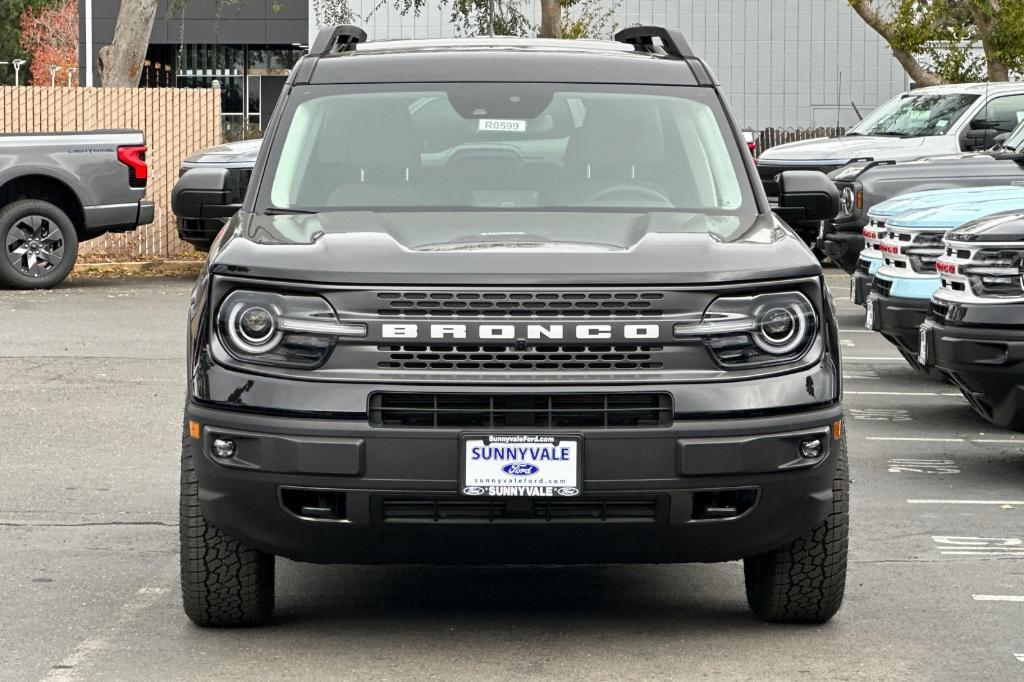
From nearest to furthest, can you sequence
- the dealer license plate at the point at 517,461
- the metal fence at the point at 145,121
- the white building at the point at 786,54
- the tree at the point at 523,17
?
the dealer license plate at the point at 517,461
the metal fence at the point at 145,121
the tree at the point at 523,17
the white building at the point at 786,54

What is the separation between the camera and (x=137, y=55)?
23.4 m

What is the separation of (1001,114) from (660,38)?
1340cm

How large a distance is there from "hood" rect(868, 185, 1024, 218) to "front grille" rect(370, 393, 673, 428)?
5.57m

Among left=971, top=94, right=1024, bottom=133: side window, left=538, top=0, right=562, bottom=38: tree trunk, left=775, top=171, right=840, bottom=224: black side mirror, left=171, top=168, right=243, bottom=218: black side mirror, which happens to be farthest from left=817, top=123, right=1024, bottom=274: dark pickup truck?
left=538, top=0, right=562, bottom=38: tree trunk

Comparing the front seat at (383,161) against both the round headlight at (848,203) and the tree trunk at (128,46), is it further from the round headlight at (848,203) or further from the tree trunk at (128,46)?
the tree trunk at (128,46)

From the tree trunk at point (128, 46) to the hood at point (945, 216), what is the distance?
47.3 ft

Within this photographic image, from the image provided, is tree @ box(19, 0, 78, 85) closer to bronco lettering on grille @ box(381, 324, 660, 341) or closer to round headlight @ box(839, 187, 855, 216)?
round headlight @ box(839, 187, 855, 216)

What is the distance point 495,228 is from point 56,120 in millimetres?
16256

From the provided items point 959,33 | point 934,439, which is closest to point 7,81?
point 959,33

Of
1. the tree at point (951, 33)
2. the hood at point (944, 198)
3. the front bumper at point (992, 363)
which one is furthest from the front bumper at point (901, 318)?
the tree at point (951, 33)

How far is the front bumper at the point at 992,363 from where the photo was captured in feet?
26.6

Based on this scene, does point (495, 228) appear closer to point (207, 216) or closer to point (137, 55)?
point (207, 216)

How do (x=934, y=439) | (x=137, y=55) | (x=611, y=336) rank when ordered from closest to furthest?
(x=611, y=336) < (x=934, y=439) < (x=137, y=55)

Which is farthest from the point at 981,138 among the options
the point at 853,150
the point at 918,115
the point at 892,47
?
the point at 892,47
